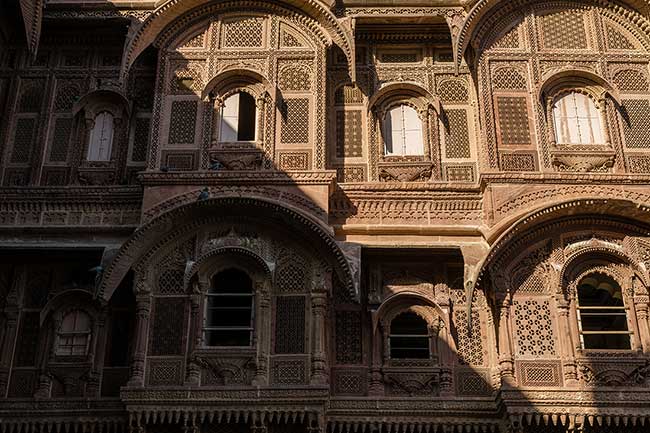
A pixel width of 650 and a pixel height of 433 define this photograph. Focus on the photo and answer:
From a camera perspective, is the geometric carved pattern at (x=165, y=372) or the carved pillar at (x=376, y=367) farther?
the carved pillar at (x=376, y=367)

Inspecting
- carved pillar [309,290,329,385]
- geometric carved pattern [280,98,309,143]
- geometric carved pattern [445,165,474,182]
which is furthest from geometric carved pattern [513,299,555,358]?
geometric carved pattern [280,98,309,143]

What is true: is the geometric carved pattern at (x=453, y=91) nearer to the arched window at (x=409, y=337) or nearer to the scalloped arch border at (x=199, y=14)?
the scalloped arch border at (x=199, y=14)

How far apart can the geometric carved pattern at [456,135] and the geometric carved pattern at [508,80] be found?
30.3 inches

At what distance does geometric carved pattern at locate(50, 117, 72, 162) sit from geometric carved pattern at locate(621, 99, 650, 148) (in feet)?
30.9

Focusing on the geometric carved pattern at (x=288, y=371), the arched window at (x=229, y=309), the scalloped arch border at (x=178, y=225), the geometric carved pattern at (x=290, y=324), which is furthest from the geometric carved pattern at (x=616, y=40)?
the geometric carved pattern at (x=288, y=371)

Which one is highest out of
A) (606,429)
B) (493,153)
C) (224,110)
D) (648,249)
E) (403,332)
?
(224,110)

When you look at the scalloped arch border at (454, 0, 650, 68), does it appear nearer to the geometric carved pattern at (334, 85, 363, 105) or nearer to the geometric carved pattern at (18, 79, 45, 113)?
the geometric carved pattern at (334, 85, 363, 105)

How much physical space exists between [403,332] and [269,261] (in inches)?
95.0

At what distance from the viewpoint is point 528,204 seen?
47.1 ft

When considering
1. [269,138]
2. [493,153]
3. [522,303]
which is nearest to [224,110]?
[269,138]

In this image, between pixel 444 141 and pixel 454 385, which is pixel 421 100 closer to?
pixel 444 141

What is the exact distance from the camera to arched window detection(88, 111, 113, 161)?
16.0 metres

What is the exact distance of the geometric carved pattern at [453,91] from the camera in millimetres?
16125

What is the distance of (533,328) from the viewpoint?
1388 centimetres
